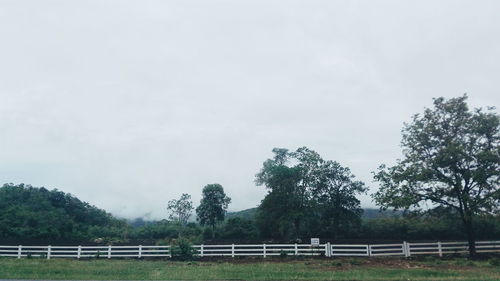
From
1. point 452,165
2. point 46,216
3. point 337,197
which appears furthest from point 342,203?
point 46,216

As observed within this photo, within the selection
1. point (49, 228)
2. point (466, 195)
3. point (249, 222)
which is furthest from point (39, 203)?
point (466, 195)

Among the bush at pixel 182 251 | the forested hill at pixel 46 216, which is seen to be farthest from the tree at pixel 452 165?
the forested hill at pixel 46 216

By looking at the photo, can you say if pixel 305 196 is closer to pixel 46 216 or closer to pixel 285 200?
pixel 285 200

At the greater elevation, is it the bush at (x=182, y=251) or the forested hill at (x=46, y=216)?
the forested hill at (x=46, y=216)

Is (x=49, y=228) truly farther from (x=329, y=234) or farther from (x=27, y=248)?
(x=329, y=234)

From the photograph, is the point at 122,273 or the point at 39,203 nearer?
the point at 122,273

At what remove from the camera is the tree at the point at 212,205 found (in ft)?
223

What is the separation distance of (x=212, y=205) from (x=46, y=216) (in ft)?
76.0

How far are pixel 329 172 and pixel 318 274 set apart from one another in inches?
1346

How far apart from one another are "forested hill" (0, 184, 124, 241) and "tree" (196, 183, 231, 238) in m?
Answer: 14.4

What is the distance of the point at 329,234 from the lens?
4806 centimetres

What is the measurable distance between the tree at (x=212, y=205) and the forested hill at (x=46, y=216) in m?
14.4

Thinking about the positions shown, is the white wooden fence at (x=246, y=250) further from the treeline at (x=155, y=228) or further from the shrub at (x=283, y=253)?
the treeline at (x=155, y=228)

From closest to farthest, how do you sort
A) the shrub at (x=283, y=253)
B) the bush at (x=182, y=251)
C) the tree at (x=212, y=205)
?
1. the bush at (x=182, y=251)
2. the shrub at (x=283, y=253)
3. the tree at (x=212, y=205)
